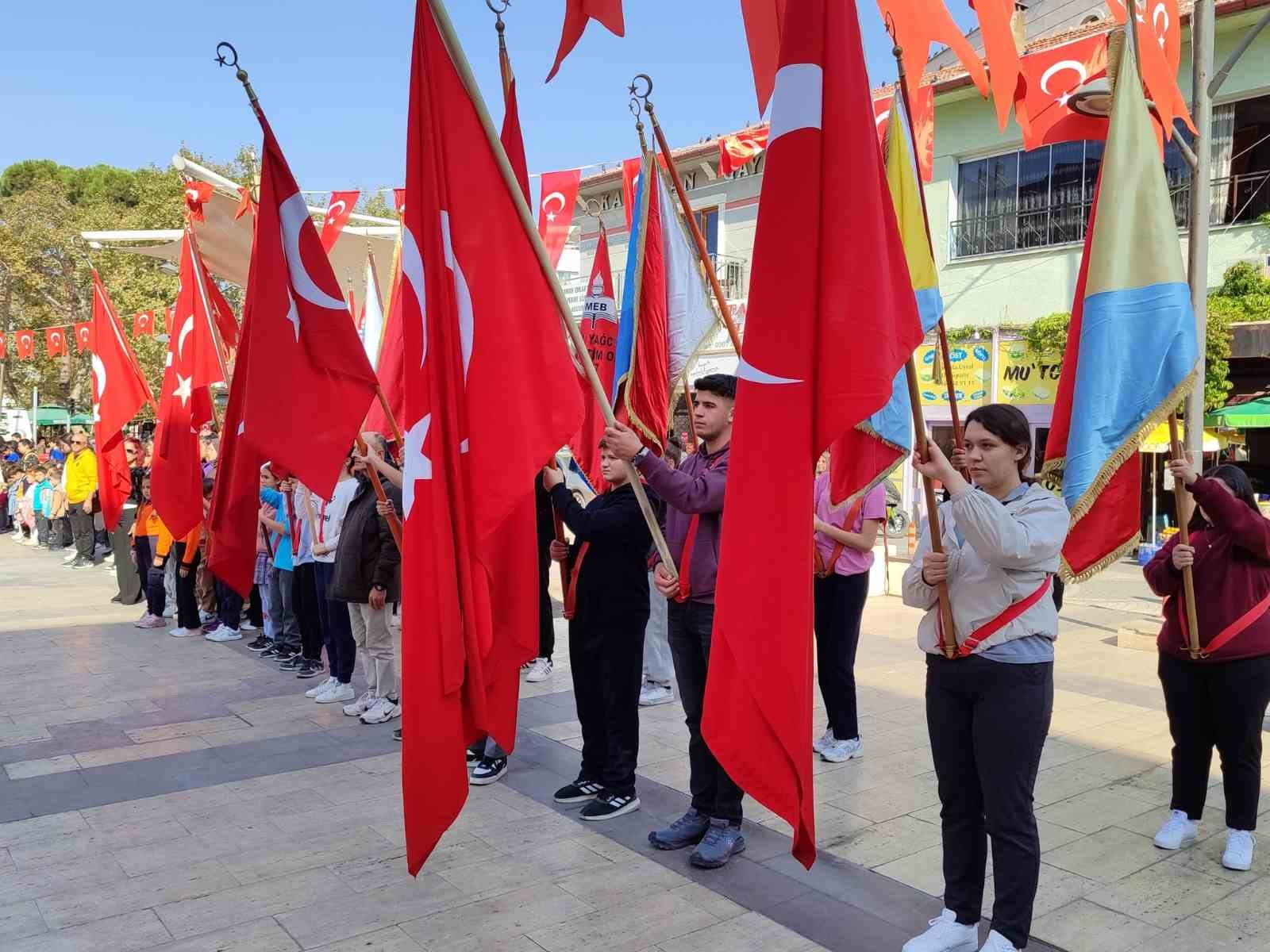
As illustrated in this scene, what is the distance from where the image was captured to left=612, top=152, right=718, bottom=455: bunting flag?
6.56m

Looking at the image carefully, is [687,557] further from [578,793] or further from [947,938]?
[947,938]

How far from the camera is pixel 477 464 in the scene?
148 inches

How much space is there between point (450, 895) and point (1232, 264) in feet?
58.2

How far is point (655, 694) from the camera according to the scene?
25.6ft

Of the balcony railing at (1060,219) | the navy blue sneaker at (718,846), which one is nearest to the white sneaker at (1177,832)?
the navy blue sneaker at (718,846)

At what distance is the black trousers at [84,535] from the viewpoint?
58.8 ft

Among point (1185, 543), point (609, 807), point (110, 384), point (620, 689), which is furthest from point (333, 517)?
point (1185, 543)

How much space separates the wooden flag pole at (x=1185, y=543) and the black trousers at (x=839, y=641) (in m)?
1.89

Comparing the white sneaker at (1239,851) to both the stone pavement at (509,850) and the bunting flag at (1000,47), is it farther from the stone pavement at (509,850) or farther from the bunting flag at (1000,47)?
the bunting flag at (1000,47)

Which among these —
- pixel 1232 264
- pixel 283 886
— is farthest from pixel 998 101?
pixel 1232 264

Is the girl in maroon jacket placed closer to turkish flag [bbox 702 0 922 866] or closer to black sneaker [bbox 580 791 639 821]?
Result: turkish flag [bbox 702 0 922 866]

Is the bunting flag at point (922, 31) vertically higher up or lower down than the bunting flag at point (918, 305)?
higher up

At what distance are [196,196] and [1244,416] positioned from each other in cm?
1530

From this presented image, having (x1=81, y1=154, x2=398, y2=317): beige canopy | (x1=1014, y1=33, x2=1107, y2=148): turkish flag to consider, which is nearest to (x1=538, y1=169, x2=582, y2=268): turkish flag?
(x1=81, y1=154, x2=398, y2=317): beige canopy
